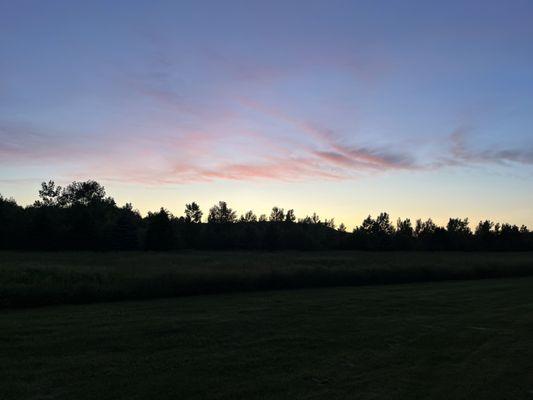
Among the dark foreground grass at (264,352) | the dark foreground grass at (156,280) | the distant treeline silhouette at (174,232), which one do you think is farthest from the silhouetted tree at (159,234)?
the dark foreground grass at (264,352)

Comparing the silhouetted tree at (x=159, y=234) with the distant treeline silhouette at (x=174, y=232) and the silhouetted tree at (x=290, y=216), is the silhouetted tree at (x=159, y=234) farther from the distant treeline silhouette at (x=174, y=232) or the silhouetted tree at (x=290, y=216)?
the silhouetted tree at (x=290, y=216)

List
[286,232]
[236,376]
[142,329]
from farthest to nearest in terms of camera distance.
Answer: [286,232]
[142,329]
[236,376]

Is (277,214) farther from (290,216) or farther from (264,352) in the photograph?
(264,352)

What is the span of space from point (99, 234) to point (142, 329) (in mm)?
61648

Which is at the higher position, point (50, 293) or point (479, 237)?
point (479, 237)

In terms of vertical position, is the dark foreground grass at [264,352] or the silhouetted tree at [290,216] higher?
the silhouetted tree at [290,216]

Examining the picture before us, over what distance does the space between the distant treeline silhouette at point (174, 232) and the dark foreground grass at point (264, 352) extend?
183 feet

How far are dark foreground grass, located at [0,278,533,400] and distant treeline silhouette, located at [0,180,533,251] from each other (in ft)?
183

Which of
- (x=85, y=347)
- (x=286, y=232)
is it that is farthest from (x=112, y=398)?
(x=286, y=232)

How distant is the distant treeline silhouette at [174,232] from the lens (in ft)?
A: 224

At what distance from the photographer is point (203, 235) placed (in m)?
94.9

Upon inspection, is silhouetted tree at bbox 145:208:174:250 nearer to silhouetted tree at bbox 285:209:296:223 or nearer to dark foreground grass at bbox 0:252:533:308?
dark foreground grass at bbox 0:252:533:308

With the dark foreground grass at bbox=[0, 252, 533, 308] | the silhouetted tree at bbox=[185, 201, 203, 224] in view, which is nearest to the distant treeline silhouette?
the silhouetted tree at bbox=[185, 201, 203, 224]

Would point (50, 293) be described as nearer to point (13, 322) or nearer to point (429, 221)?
point (13, 322)
